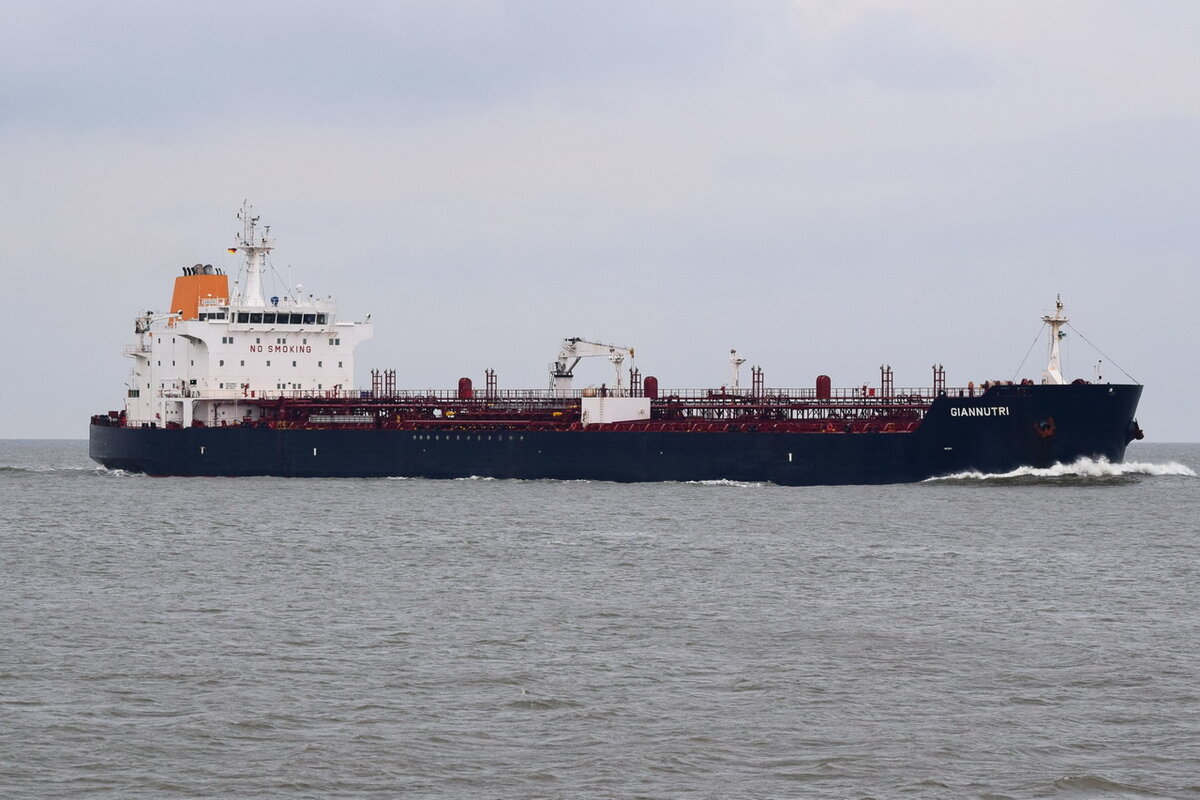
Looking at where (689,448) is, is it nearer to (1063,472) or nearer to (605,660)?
(1063,472)

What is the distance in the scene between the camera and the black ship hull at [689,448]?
52375mm

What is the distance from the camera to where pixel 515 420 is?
62.9 m

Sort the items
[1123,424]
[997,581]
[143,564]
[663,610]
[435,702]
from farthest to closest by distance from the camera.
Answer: [1123,424] → [143,564] → [997,581] → [663,610] → [435,702]

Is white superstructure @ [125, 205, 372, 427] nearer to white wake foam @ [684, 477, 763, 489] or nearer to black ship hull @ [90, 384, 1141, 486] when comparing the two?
black ship hull @ [90, 384, 1141, 486]

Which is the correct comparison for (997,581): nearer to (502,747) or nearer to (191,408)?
(502,747)

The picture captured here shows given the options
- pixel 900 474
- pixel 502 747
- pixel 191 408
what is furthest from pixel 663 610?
pixel 191 408

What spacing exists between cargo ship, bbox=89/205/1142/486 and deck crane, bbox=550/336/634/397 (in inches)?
2.5

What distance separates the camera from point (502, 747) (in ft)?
59.6

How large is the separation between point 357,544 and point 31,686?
17.6m

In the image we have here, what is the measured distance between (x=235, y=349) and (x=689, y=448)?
73.0 ft

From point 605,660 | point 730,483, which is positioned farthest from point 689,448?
point 605,660

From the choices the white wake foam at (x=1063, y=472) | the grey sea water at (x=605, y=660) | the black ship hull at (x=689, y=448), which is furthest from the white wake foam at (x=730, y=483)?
the grey sea water at (x=605, y=660)

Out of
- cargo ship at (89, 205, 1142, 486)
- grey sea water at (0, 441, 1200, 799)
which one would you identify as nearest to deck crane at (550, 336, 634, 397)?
cargo ship at (89, 205, 1142, 486)

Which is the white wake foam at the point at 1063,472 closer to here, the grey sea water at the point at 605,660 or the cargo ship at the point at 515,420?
the cargo ship at the point at 515,420
